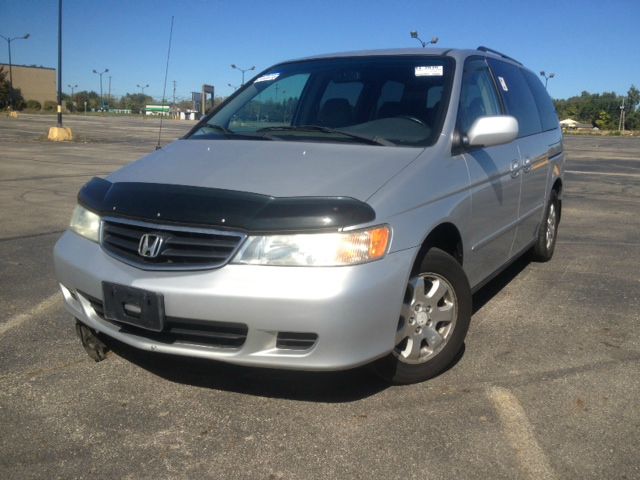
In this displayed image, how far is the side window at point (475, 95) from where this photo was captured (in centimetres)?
369

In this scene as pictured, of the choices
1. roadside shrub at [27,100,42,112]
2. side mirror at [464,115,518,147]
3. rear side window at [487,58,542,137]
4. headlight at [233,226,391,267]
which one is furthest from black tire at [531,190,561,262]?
roadside shrub at [27,100,42,112]

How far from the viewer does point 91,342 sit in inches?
133

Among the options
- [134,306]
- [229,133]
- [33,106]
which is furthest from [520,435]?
[33,106]

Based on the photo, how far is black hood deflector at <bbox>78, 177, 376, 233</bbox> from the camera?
2576 millimetres

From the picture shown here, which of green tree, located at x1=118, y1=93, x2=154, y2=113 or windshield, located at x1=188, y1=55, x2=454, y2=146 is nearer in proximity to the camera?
windshield, located at x1=188, y1=55, x2=454, y2=146

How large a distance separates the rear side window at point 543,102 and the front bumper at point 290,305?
11.1 feet

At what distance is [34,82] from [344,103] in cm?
11215

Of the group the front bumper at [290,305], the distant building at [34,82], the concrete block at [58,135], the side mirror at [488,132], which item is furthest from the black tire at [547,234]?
the distant building at [34,82]

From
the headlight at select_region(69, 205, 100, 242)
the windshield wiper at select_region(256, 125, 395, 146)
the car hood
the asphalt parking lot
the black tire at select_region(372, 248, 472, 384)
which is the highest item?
the windshield wiper at select_region(256, 125, 395, 146)

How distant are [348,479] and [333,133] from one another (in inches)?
76.7

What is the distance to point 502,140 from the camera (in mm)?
3531

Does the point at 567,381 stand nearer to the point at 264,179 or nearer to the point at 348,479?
the point at 348,479

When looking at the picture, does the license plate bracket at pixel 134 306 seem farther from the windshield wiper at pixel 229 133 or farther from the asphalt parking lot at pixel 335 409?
the windshield wiper at pixel 229 133

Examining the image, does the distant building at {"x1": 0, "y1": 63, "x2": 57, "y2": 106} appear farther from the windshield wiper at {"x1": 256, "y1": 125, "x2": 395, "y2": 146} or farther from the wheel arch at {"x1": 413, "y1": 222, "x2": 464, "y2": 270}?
the wheel arch at {"x1": 413, "y1": 222, "x2": 464, "y2": 270}
